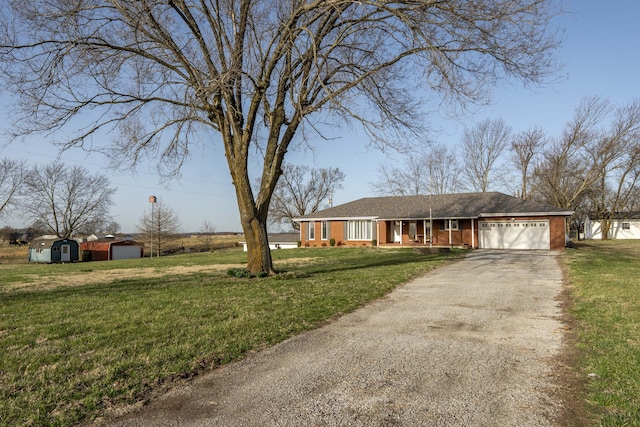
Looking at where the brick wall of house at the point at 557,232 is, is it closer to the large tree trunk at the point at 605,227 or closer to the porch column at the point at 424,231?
the porch column at the point at 424,231

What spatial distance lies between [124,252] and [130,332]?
4633 centimetres

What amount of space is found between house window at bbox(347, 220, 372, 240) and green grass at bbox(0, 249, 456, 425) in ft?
72.1

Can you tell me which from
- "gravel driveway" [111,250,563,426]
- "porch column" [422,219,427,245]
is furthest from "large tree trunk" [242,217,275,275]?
"porch column" [422,219,427,245]

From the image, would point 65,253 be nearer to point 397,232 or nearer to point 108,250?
point 108,250

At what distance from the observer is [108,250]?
152 feet

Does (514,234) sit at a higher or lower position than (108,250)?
higher

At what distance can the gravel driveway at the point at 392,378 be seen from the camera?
3330 mm

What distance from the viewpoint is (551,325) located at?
6559 millimetres

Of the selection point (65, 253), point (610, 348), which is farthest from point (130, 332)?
point (65, 253)

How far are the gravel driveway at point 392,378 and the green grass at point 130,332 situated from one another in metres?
0.46

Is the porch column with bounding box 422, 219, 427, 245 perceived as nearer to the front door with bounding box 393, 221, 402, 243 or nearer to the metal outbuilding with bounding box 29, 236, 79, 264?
the front door with bounding box 393, 221, 402, 243

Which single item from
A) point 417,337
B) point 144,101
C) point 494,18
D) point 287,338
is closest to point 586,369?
point 417,337

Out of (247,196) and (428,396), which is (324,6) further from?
(428,396)

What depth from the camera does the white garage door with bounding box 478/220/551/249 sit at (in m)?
27.3
